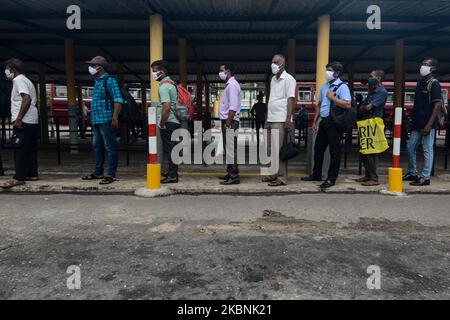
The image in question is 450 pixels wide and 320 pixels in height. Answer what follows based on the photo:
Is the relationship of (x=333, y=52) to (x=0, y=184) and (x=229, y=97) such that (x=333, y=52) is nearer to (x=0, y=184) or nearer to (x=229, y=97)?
(x=229, y=97)

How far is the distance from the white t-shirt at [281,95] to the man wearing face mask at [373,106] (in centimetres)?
121

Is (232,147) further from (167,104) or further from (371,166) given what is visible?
(371,166)

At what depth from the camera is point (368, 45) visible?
35.8 ft

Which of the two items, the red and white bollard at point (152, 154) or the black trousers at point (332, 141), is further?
the black trousers at point (332, 141)

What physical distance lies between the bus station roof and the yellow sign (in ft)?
7.31

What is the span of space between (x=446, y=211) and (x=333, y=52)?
8989 millimetres

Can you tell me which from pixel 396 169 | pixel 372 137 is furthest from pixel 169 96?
pixel 396 169

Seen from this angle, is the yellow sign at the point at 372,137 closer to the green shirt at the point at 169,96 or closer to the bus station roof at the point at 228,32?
the bus station roof at the point at 228,32

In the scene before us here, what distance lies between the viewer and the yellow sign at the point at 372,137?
546 centimetres

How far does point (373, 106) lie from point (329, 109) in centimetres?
69

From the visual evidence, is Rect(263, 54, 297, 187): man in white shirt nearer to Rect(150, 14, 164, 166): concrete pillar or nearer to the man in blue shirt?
the man in blue shirt

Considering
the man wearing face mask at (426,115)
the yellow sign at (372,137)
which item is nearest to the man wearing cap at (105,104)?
the yellow sign at (372,137)

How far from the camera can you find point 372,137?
5.53 metres
